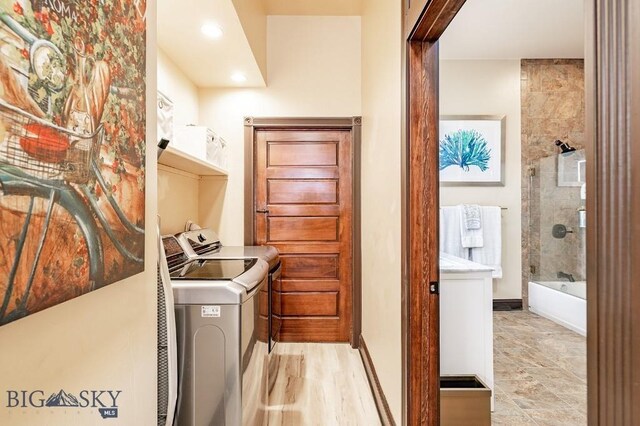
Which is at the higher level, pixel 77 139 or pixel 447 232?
pixel 77 139

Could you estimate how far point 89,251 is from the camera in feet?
2.02

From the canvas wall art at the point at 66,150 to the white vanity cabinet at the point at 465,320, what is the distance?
5.17 ft

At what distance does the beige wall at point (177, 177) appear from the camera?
2.22 meters

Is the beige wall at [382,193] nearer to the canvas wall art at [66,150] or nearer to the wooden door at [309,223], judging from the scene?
the wooden door at [309,223]

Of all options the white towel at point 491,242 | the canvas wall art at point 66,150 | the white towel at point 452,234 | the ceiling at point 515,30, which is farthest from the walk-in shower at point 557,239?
the canvas wall art at point 66,150

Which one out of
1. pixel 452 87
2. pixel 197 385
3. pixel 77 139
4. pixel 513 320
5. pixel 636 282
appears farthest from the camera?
pixel 452 87

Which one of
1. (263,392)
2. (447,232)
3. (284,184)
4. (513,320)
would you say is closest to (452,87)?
(447,232)

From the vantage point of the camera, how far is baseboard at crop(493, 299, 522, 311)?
368 centimetres

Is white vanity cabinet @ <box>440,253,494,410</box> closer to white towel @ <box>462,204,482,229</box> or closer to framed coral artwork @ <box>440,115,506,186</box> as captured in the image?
white towel @ <box>462,204,482,229</box>

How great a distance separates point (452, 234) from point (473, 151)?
38.9 inches

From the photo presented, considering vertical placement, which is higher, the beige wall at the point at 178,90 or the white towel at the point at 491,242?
the beige wall at the point at 178,90

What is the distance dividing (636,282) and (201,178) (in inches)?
117

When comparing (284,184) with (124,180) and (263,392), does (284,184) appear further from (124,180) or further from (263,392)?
(124,180)

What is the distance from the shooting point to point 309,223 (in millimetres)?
2988
